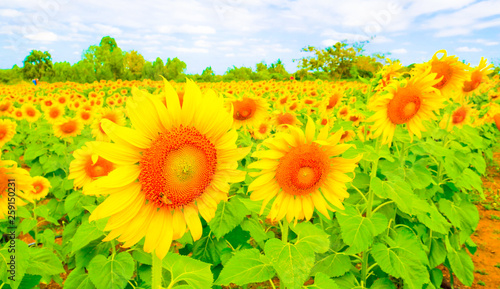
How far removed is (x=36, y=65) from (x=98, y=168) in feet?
127

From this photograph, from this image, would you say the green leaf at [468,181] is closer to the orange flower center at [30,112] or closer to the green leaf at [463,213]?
the green leaf at [463,213]

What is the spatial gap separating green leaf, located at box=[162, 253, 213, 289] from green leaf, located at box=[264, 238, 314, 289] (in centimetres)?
34

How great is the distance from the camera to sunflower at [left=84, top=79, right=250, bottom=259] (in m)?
1.05

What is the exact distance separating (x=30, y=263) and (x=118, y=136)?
1298 mm

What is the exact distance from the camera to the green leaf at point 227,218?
2189 mm

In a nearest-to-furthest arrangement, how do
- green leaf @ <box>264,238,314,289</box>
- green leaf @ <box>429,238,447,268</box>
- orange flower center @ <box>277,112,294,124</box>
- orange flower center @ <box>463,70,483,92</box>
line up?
green leaf @ <box>264,238,314,289</box>, green leaf @ <box>429,238,447,268</box>, orange flower center @ <box>463,70,483,92</box>, orange flower center @ <box>277,112,294,124</box>

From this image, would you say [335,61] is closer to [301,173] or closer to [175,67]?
[175,67]

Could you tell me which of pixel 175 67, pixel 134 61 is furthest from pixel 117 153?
pixel 134 61

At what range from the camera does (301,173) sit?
175cm

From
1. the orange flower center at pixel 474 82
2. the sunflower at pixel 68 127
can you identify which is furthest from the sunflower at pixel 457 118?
the sunflower at pixel 68 127

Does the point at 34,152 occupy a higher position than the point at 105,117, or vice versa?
the point at 105,117

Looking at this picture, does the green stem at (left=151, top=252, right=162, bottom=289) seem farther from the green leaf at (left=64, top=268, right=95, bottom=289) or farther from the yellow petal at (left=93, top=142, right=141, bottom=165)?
the green leaf at (left=64, top=268, right=95, bottom=289)

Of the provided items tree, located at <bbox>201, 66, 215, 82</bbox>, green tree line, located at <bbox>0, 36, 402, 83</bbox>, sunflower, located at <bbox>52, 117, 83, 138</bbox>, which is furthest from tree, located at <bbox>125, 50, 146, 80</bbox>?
sunflower, located at <bbox>52, 117, 83, 138</bbox>

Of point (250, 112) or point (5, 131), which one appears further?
point (5, 131)
